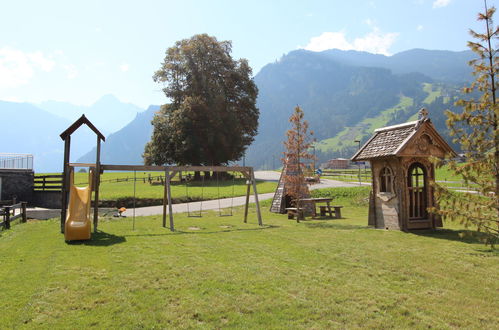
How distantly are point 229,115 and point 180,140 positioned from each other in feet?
25.6

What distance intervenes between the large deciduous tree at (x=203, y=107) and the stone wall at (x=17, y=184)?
20018 mm

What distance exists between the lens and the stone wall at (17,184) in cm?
2936

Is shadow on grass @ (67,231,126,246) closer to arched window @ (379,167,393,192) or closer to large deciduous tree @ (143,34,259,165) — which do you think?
arched window @ (379,167,393,192)

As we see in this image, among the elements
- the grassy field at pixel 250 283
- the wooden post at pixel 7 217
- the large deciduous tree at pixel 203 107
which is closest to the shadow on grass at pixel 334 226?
the grassy field at pixel 250 283

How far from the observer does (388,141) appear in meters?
14.7

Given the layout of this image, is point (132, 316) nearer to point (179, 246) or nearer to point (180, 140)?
point (179, 246)

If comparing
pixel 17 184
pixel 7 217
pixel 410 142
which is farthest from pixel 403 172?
Answer: pixel 17 184

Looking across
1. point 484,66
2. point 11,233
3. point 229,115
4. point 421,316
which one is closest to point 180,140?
point 229,115

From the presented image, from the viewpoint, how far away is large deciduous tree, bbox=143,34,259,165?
47969 millimetres

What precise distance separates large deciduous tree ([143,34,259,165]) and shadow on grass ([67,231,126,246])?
112 ft

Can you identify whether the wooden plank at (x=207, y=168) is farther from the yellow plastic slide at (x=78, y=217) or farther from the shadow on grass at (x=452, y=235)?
the shadow on grass at (x=452, y=235)

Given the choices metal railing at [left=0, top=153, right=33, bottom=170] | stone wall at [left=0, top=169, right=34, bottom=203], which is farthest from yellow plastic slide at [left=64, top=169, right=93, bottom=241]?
metal railing at [left=0, top=153, right=33, bottom=170]

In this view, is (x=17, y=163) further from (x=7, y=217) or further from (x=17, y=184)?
(x=7, y=217)

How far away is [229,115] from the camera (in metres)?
50.1
